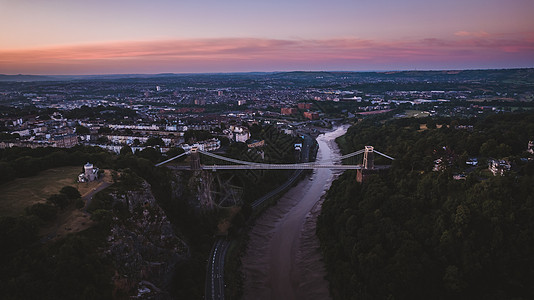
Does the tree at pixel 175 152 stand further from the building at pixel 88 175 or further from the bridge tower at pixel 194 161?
the building at pixel 88 175

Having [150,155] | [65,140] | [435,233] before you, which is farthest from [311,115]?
[435,233]

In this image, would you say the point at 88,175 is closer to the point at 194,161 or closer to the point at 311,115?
the point at 194,161

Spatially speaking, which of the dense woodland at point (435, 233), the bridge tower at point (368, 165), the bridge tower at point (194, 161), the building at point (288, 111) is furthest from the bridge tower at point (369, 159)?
the building at point (288, 111)

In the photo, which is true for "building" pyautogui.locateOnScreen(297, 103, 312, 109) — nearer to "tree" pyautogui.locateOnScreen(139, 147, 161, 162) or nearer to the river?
the river

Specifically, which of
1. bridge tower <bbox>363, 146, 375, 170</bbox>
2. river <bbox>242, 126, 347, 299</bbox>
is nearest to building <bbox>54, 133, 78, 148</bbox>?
river <bbox>242, 126, 347, 299</bbox>

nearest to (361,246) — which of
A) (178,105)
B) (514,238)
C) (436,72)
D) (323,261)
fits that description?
(323,261)
